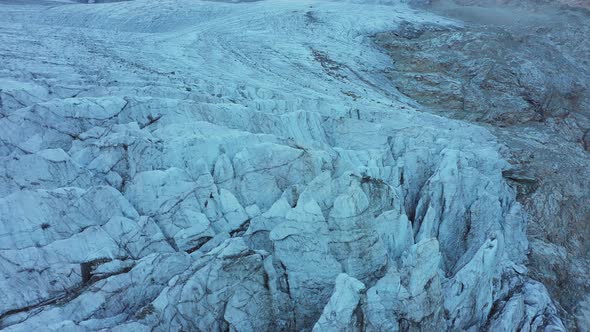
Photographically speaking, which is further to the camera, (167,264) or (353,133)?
(353,133)

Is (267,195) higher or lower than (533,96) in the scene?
lower

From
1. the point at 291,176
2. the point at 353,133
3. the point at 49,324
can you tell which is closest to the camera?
the point at 49,324

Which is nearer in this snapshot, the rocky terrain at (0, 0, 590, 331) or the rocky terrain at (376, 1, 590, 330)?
the rocky terrain at (0, 0, 590, 331)

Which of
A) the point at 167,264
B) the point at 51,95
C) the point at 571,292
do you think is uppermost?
the point at 51,95

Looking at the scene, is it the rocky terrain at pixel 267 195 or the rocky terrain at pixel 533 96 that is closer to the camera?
the rocky terrain at pixel 267 195

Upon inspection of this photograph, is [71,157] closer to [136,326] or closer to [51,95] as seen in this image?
[51,95]

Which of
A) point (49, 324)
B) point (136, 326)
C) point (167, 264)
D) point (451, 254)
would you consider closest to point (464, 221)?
point (451, 254)

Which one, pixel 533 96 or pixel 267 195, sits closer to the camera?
pixel 267 195

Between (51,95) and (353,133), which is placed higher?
(51,95)
